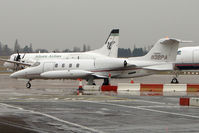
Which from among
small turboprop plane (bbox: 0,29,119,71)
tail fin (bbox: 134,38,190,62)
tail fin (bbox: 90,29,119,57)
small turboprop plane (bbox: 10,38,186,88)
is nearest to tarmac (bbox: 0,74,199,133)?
small turboprop plane (bbox: 10,38,186,88)

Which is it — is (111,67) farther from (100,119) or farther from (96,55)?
(96,55)

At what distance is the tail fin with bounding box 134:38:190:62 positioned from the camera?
34.9m

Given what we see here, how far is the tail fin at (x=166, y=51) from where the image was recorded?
115 feet

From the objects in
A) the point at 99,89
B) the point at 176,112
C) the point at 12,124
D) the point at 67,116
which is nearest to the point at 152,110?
the point at 176,112

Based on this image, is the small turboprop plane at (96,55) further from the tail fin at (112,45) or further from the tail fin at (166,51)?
the tail fin at (166,51)

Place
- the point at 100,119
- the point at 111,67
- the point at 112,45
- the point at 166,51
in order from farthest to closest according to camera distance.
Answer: the point at 112,45 → the point at 166,51 → the point at 111,67 → the point at 100,119

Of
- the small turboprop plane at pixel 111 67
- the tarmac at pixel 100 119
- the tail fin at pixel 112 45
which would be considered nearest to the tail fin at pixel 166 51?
the small turboprop plane at pixel 111 67

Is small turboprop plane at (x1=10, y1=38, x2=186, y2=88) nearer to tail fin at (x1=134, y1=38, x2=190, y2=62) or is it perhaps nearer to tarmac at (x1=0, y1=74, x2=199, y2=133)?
tail fin at (x1=134, y1=38, x2=190, y2=62)

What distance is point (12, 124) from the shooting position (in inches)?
479

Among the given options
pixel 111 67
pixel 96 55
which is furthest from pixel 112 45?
pixel 111 67

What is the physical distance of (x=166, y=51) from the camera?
34969 mm

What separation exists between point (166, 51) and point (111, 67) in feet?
16.0

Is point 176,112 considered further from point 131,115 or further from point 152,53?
point 152,53

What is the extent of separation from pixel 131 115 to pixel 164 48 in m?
20.9
